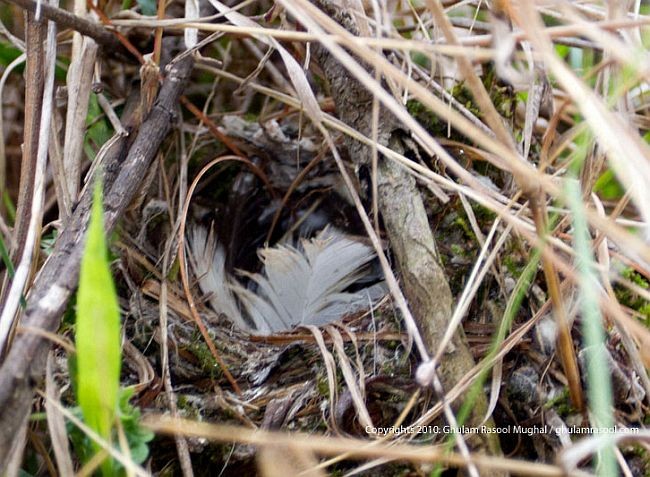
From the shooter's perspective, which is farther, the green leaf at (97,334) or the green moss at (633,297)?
the green moss at (633,297)

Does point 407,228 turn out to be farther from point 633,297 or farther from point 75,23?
point 75,23

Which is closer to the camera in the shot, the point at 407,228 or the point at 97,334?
the point at 97,334

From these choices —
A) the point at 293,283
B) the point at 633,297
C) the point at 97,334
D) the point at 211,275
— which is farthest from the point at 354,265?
the point at 97,334

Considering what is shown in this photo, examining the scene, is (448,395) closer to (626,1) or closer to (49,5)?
(626,1)

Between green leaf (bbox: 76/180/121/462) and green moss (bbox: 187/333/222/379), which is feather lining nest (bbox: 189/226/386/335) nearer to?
green moss (bbox: 187/333/222/379)

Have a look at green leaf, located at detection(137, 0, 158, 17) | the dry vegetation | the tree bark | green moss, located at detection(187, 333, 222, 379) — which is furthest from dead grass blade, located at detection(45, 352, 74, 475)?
green leaf, located at detection(137, 0, 158, 17)

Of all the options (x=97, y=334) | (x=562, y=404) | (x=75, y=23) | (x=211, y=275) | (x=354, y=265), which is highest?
(x=75, y=23)

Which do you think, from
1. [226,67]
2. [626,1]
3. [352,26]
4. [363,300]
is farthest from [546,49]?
[226,67]

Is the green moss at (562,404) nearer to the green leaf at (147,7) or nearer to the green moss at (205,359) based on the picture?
the green moss at (205,359)

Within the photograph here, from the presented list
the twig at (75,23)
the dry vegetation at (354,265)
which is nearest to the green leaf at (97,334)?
the dry vegetation at (354,265)
